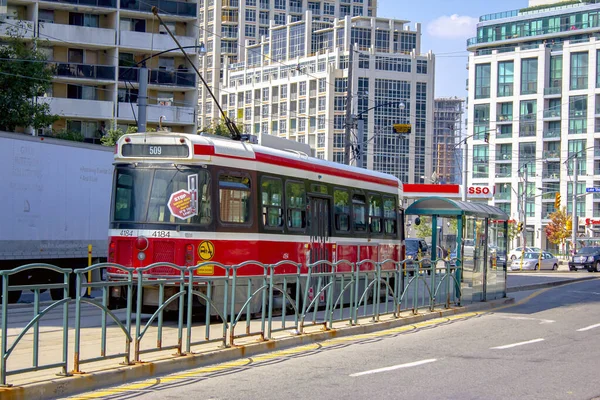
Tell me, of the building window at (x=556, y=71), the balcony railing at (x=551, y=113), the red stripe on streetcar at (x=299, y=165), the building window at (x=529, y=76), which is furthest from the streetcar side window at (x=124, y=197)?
the building window at (x=556, y=71)

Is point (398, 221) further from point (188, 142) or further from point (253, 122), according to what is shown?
point (253, 122)

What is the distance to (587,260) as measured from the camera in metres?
58.2

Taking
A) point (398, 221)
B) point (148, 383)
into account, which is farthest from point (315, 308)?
point (398, 221)

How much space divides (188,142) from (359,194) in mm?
6867

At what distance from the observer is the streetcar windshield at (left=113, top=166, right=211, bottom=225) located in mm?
15484

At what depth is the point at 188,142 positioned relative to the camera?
51.1 feet

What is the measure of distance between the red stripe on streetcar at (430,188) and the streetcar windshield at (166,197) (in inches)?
1555

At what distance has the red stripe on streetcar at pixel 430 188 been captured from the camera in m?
54.7

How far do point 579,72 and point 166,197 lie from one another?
3443 inches

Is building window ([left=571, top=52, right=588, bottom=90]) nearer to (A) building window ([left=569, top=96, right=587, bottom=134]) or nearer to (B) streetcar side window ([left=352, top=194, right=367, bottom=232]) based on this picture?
(A) building window ([left=569, top=96, right=587, bottom=134])

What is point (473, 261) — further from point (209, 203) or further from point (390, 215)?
point (209, 203)

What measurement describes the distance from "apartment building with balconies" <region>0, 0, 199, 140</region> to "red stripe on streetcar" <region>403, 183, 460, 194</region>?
588 inches

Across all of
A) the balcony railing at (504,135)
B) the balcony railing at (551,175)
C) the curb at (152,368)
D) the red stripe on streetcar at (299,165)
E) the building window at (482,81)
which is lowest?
the curb at (152,368)

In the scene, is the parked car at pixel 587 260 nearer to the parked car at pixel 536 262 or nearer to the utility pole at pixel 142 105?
the parked car at pixel 536 262
